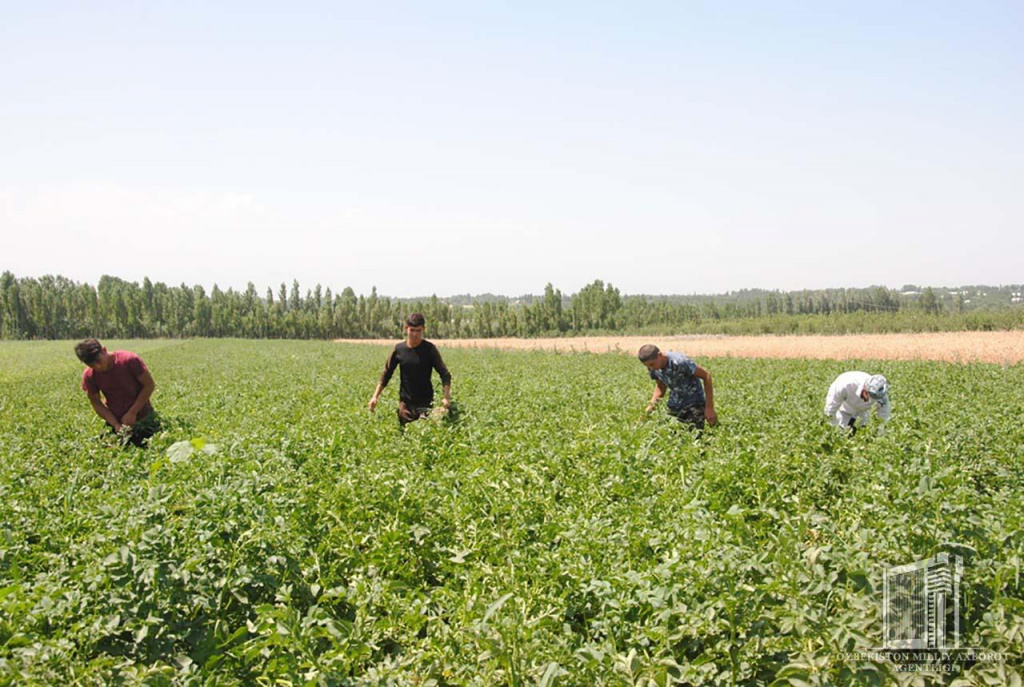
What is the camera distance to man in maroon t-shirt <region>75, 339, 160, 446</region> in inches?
295

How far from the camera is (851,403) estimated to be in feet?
24.6

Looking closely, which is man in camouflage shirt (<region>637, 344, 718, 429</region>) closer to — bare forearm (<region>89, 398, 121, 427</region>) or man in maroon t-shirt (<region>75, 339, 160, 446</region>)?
man in maroon t-shirt (<region>75, 339, 160, 446</region>)

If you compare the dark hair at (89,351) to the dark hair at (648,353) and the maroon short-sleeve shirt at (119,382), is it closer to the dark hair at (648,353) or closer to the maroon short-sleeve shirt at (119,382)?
the maroon short-sleeve shirt at (119,382)

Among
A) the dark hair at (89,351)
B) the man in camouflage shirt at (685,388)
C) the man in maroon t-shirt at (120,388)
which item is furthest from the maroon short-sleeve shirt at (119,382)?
the man in camouflage shirt at (685,388)

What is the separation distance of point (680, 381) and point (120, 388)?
6707 millimetres

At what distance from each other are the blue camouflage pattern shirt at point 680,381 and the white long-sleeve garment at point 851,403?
1.50 m

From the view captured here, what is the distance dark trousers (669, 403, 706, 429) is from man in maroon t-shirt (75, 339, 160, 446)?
6.23 metres

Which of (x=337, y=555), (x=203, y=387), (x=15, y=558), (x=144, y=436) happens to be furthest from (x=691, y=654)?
(x=203, y=387)

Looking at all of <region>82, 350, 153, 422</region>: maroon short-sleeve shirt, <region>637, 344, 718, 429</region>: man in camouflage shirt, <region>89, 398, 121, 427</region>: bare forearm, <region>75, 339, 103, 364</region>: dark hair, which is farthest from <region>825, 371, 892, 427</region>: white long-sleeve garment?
<region>89, 398, 121, 427</region>: bare forearm

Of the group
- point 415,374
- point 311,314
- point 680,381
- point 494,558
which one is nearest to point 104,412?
point 415,374

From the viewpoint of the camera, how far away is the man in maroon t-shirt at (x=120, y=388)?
7484mm

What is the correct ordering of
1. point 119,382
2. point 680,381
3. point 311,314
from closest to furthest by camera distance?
point 119,382, point 680,381, point 311,314

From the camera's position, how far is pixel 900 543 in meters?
3.90

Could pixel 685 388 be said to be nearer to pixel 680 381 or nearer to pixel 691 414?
pixel 680 381
